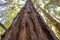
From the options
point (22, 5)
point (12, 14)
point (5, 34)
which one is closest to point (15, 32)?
point (5, 34)

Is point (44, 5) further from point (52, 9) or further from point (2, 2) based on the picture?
point (2, 2)

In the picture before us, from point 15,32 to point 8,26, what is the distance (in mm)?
79

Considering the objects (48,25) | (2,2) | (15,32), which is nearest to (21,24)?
(15,32)

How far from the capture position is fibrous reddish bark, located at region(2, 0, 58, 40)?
1023 millimetres

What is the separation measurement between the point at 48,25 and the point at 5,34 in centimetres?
31

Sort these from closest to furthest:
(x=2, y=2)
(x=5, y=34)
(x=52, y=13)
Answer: (x=5, y=34)
(x=52, y=13)
(x=2, y=2)

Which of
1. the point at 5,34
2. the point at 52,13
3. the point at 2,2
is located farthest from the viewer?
the point at 2,2

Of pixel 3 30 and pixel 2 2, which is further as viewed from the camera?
pixel 2 2

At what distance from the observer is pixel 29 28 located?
3.56 ft

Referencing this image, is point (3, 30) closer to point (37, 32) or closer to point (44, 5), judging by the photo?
point (37, 32)

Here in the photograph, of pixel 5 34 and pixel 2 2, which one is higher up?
pixel 2 2

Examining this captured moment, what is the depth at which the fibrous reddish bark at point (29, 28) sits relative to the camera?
1023mm

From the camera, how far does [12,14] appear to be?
121cm

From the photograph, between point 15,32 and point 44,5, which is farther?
point 44,5
